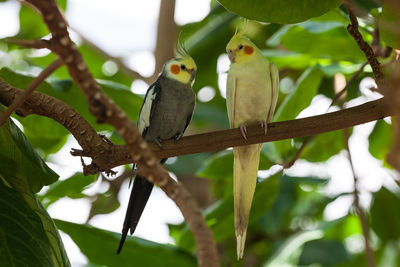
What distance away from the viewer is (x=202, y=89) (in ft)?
6.83

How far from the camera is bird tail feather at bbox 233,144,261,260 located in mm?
1096

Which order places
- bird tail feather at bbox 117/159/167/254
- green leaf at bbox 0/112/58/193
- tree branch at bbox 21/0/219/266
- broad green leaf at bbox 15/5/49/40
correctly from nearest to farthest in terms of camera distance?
1. tree branch at bbox 21/0/219/266
2. green leaf at bbox 0/112/58/193
3. bird tail feather at bbox 117/159/167/254
4. broad green leaf at bbox 15/5/49/40

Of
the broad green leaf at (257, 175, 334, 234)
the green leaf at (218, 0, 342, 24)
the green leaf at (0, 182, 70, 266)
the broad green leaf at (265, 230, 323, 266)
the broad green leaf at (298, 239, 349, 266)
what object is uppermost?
the green leaf at (218, 0, 342, 24)

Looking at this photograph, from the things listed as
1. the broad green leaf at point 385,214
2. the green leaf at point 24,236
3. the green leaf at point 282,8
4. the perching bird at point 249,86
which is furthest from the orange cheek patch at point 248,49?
the broad green leaf at point 385,214

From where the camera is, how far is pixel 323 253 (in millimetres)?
1626

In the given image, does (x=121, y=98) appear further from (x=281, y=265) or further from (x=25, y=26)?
(x=25, y=26)

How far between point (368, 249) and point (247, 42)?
0.59 metres

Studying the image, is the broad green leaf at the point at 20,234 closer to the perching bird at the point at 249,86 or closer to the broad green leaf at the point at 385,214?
the perching bird at the point at 249,86

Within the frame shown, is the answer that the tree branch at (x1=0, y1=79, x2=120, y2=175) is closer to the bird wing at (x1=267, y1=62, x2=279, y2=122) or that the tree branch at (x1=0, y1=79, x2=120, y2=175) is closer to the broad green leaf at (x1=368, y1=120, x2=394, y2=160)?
the bird wing at (x1=267, y1=62, x2=279, y2=122)

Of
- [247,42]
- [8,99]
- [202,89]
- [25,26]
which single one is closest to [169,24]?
[202,89]

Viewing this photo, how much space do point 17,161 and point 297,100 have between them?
622 millimetres

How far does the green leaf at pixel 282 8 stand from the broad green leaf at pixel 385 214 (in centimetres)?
105

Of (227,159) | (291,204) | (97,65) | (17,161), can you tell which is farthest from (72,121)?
(97,65)

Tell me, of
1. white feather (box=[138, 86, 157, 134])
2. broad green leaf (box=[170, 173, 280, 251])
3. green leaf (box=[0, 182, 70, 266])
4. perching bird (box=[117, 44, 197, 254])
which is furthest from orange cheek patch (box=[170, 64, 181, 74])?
green leaf (box=[0, 182, 70, 266])
